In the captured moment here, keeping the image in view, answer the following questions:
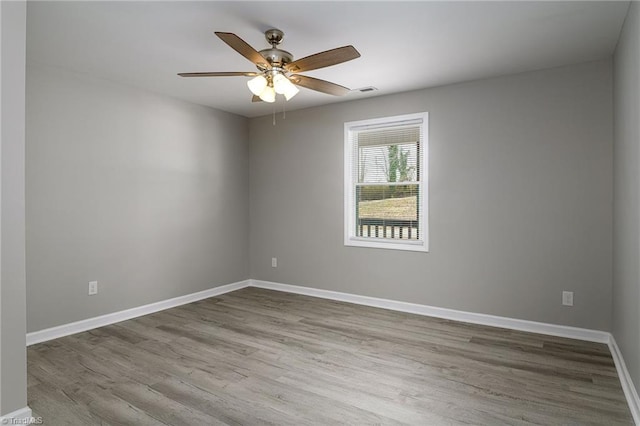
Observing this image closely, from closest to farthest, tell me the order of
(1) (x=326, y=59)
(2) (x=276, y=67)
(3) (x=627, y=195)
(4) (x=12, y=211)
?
(4) (x=12, y=211)
(1) (x=326, y=59)
(3) (x=627, y=195)
(2) (x=276, y=67)

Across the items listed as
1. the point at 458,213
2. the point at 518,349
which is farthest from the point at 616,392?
the point at 458,213

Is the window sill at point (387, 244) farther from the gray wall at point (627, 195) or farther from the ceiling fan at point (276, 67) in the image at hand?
the ceiling fan at point (276, 67)

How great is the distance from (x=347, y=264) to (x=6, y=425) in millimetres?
3493

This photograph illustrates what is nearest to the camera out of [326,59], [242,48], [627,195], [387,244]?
[242,48]

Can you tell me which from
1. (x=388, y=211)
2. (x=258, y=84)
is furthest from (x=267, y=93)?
(x=388, y=211)

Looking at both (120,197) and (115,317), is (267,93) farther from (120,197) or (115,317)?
(115,317)

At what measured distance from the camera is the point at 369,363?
→ 2996mm

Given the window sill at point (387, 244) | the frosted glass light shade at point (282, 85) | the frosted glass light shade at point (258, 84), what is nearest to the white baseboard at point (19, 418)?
the frosted glass light shade at point (258, 84)

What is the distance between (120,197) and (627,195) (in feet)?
14.7

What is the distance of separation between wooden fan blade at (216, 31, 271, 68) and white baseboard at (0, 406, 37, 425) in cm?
237

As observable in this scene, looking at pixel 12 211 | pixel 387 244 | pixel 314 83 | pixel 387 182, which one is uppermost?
pixel 314 83

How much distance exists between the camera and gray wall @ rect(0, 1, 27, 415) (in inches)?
80.5

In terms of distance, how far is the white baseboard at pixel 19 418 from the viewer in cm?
208

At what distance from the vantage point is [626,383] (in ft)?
8.27
